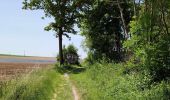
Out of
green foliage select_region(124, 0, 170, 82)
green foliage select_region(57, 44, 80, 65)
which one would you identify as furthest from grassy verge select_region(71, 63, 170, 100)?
green foliage select_region(57, 44, 80, 65)

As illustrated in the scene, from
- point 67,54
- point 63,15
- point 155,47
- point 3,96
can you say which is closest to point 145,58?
point 155,47

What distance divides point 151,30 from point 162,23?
7.08 ft

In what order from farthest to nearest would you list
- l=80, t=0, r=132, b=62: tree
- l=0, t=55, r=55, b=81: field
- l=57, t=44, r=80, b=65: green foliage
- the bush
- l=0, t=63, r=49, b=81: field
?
l=57, t=44, r=80, b=65: green foliage, l=80, t=0, r=132, b=62: tree, l=0, t=55, r=55, b=81: field, l=0, t=63, r=49, b=81: field, the bush

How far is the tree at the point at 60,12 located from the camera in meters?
60.2

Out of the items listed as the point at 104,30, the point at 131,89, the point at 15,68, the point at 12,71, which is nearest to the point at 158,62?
the point at 131,89

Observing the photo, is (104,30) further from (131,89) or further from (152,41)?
(131,89)

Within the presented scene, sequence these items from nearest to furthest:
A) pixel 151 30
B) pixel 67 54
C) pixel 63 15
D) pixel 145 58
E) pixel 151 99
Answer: pixel 151 99 → pixel 145 58 → pixel 151 30 → pixel 63 15 → pixel 67 54

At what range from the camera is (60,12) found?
60.4 m

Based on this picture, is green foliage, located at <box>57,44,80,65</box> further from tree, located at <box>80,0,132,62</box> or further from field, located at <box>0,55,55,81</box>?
tree, located at <box>80,0,132,62</box>

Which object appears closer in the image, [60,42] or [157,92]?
[157,92]

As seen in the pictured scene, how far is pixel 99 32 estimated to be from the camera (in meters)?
51.8

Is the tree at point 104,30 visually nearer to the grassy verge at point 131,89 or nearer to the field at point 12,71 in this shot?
the field at point 12,71

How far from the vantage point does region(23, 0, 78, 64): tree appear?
60250mm

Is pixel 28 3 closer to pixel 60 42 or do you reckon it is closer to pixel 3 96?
pixel 60 42
